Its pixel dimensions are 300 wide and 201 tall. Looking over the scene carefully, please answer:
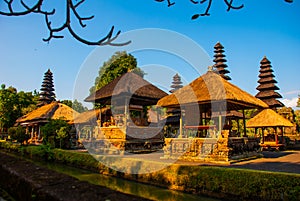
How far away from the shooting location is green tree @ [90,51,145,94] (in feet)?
89.0

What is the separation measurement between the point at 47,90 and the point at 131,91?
1428 inches

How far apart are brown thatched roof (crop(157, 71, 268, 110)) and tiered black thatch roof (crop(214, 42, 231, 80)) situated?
22375mm

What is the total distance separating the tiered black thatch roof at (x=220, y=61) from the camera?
122ft

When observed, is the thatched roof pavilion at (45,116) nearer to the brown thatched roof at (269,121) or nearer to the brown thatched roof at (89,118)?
the brown thatched roof at (89,118)

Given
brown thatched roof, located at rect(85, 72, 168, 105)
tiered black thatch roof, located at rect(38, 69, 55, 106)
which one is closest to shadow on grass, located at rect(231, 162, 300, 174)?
brown thatched roof, located at rect(85, 72, 168, 105)

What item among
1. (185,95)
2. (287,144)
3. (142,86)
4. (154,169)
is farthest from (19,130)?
(287,144)

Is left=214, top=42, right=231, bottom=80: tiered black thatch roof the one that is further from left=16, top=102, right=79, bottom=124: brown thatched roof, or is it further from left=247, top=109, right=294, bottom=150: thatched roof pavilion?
left=16, top=102, right=79, bottom=124: brown thatched roof

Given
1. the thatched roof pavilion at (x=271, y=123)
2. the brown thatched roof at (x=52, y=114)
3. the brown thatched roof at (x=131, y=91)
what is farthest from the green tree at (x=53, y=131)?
the thatched roof pavilion at (x=271, y=123)

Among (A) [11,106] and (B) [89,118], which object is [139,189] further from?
(A) [11,106]

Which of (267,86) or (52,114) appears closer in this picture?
(52,114)

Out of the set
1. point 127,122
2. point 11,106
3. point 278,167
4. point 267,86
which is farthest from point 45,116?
point 267,86

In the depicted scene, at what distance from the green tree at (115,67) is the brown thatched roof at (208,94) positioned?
1267 centimetres

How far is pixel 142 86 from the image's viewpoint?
18906mm

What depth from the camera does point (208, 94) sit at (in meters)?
12.8
